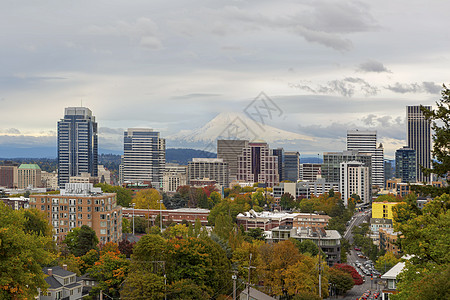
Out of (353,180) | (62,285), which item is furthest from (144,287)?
(353,180)

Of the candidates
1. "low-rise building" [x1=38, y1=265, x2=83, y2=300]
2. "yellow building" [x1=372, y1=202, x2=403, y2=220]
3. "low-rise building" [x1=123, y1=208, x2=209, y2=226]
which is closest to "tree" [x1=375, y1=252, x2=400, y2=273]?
"low-rise building" [x1=38, y1=265, x2=83, y2=300]

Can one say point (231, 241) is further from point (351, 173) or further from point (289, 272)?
point (351, 173)

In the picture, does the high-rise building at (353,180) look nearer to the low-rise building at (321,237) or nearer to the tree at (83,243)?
the low-rise building at (321,237)

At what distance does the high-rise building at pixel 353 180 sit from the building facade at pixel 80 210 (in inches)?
4969

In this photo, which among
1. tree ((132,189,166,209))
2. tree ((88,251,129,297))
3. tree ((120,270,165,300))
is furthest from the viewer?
tree ((132,189,166,209))

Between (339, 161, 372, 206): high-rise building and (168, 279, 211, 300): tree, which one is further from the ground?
(339, 161, 372, 206): high-rise building

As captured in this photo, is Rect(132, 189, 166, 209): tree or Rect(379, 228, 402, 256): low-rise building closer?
Rect(379, 228, 402, 256): low-rise building

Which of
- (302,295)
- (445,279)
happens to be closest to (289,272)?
(302,295)

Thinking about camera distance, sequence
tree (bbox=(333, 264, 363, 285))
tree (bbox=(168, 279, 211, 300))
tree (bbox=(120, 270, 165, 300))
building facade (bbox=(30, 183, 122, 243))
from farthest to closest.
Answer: building facade (bbox=(30, 183, 122, 243)) → tree (bbox=(333, 264, 363, 285)) → tree (bbox=(168, 279, 211, 300)) → tree (bbox=(120, 270, 165, 300))

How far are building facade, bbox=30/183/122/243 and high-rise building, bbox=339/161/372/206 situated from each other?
12621cm

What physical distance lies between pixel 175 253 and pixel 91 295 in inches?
356

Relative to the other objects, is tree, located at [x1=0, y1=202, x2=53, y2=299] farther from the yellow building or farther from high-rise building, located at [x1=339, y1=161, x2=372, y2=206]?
high-rise building, located at [x1=339, y1=161, x2=372, y2=206]

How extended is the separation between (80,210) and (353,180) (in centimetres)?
13134

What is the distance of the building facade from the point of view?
75.4m
